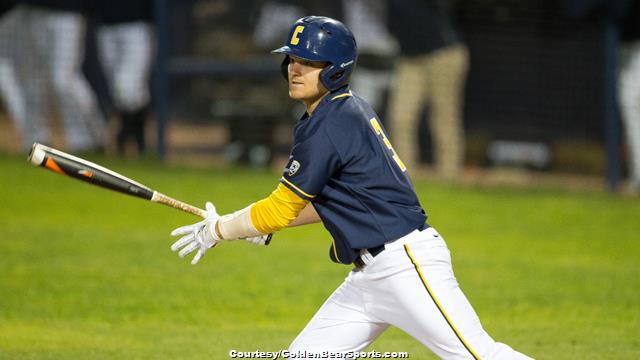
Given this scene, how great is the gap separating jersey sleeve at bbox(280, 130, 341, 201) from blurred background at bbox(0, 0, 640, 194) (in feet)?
28.3

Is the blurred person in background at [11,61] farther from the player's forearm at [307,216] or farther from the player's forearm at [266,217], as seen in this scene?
the player's forearm at [266,217]

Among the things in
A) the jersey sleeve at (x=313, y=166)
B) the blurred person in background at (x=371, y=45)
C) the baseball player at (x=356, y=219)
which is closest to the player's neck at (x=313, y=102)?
the baseball player at (x=356, y=219)

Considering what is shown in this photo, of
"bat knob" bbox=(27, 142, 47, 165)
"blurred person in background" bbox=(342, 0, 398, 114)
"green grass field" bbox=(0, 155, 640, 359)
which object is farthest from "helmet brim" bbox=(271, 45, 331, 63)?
"blurred person in background" bbox=(342, 0, 398, 114)

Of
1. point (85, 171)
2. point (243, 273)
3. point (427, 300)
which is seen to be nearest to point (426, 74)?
point (243, 273)

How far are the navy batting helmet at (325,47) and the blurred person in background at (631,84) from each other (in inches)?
343

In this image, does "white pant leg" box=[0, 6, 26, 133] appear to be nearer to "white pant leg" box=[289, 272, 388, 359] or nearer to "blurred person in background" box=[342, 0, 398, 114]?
"blurred person in background" box=[342, 0, 398, 114]

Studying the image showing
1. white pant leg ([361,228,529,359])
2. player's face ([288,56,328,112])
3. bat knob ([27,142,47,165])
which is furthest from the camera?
bat knob ([27,142,47,165])

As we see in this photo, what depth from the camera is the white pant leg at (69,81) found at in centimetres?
1456

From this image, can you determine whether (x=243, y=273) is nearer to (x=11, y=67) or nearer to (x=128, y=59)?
(x=128, y=59)

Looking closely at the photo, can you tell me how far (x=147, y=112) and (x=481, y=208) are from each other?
5.08 meters

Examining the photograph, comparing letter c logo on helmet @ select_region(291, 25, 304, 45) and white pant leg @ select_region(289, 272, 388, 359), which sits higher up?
letter c logo on helmet @ select_region(291, 25, 304, 45)

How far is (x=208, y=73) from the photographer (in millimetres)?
14633

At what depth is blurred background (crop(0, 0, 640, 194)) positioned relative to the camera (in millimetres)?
13578

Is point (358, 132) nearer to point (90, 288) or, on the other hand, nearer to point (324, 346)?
point (324, 346)
